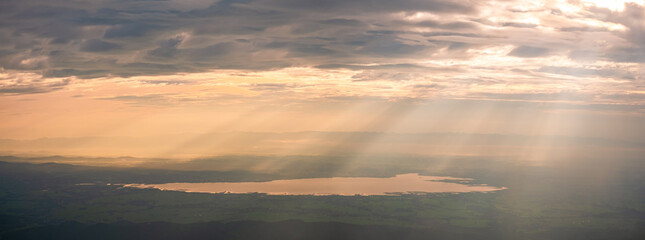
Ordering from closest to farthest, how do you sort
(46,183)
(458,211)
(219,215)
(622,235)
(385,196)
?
(622,235)
(219,215)
(458,211)
(385,196)
(46,183)

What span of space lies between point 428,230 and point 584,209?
187 feet

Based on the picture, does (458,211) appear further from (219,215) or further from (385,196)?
(219,215)

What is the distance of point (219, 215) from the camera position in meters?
144

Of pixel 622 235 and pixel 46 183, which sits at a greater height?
pixel 46 183

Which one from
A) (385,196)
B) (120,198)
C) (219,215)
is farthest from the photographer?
(385,196)

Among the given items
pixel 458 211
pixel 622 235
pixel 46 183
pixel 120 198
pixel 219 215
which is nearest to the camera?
pixel 622 235

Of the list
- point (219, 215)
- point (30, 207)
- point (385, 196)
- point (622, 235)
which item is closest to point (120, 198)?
point (30, 207)

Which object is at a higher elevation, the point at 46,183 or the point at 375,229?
the point at 46,183

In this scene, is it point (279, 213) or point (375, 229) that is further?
point (279, 213)

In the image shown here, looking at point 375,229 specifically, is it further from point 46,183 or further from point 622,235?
point 46,183

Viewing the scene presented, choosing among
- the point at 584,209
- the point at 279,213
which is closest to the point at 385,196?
the point at 279,213

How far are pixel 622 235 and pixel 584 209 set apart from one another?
3332 cm

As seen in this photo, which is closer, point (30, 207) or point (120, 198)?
point (30, 207)

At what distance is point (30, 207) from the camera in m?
152
